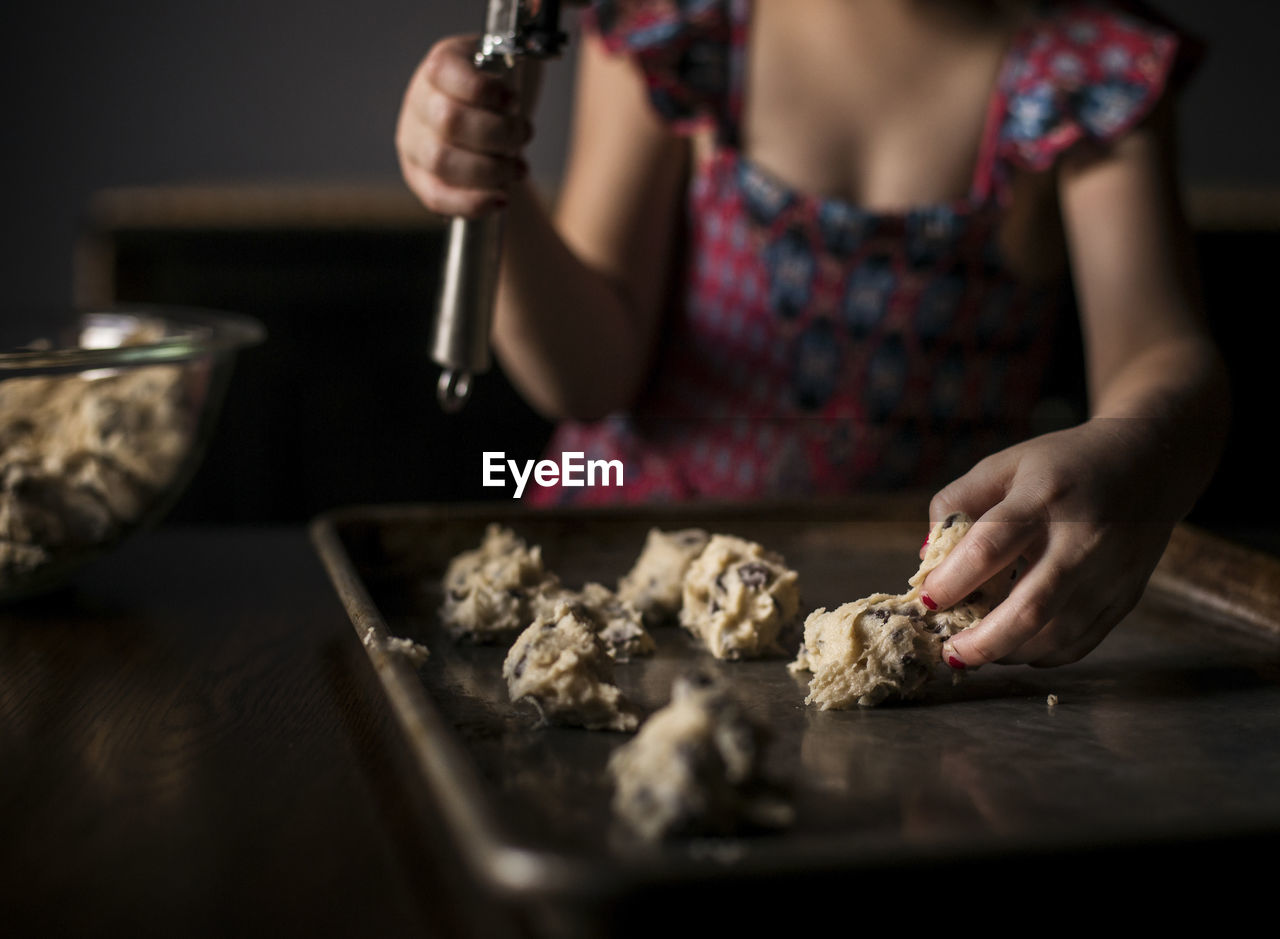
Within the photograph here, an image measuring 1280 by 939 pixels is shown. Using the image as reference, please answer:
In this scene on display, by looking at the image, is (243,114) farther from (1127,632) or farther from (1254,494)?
(1127,632)

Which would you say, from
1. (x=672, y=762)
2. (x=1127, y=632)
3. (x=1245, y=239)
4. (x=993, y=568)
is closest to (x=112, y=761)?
(x=672, y=762)

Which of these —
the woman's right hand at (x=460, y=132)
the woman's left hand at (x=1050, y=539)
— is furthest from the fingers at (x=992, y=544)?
the woman's right hand at (x=460, y=132)

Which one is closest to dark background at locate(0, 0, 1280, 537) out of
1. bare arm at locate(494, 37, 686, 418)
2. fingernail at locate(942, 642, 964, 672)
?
bare arm at locate(494, 37, 686, 418)

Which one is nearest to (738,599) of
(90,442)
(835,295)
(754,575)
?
(754,575)

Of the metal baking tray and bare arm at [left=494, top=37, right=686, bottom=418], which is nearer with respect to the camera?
the metal baking tray

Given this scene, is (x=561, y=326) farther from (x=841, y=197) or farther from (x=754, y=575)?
(x=754, y=575)

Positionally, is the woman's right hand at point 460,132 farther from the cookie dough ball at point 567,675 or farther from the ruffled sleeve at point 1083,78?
the ruffled sleeve at point 1083,78

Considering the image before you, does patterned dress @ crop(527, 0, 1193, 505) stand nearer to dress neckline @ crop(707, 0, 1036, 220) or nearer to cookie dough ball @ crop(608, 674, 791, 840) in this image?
dress neckline @ crop(707, 0, 1036, 220)
